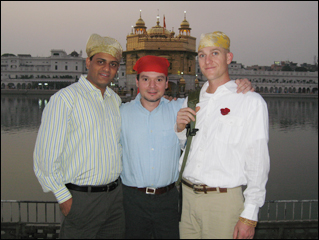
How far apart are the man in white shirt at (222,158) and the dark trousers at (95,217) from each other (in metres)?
0.58

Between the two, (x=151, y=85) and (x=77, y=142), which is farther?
(x=151, y=85)

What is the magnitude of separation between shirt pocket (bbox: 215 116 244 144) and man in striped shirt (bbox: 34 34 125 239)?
891mm

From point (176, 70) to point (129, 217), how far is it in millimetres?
38139

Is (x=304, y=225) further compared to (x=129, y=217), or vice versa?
(x=304, y=225)

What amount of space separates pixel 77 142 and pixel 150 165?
2.03ft

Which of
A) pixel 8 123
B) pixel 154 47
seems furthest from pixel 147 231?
pixel 154 47

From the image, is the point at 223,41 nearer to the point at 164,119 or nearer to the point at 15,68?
the point at 164,119

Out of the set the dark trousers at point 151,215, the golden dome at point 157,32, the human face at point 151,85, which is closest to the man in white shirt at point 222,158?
the dark trousers at point 151,215

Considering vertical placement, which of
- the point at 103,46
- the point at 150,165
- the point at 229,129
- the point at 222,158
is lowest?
the point at 150,165

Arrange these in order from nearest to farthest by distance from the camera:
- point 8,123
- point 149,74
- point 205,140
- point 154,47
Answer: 1. point 205,140
2. point 149,74
3. point 8,123
4. point 154,47

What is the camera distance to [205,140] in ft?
7.77

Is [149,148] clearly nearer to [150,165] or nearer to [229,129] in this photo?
[150,165]

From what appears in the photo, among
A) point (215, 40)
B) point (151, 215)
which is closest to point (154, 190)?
point (151, 215)

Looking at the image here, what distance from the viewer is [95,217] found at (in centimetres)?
258
